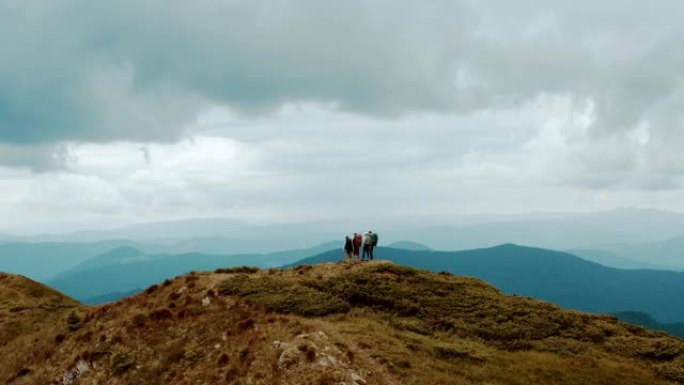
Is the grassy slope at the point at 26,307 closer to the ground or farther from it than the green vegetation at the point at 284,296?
closer to the ground

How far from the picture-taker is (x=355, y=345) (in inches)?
1255

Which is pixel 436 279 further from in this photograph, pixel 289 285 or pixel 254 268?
pixel 254 268

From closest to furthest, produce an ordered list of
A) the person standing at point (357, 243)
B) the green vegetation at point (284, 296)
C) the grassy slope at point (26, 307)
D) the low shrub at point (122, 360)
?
the low shrub at point (122, 360) < the green vegetation at point (284, 296) < the grassy slope at point (26, 307) < the person standing at point (357, 243)

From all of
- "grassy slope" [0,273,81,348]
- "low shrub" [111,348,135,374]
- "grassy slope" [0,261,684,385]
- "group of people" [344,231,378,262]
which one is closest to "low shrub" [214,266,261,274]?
"grassy slope" [0,261,684,385]

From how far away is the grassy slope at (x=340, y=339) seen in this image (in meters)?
30.4

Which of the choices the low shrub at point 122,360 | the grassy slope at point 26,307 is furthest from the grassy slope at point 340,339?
the grassy slope at point 26,307

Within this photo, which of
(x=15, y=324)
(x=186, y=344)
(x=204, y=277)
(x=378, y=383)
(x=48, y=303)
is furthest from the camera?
(x=48, y=303)

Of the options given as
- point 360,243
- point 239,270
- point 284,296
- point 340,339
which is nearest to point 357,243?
point 360,243

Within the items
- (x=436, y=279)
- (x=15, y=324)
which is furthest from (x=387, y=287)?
(x=15, y=324)

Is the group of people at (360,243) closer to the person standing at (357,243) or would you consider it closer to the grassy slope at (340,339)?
the person standing at (357,243)

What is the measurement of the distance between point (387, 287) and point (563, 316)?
597 inches

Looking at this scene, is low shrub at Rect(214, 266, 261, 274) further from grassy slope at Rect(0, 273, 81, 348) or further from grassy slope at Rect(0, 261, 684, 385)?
grassy slope at Rect(0, 273, 81, 348)

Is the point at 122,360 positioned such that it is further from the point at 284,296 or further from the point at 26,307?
the point at 26,307

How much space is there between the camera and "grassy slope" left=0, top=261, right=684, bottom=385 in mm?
30375
